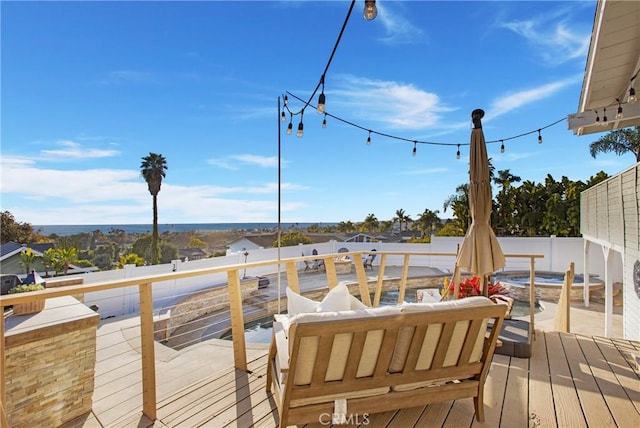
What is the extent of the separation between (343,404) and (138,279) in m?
1.49

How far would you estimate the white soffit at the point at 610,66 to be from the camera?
9.98ft

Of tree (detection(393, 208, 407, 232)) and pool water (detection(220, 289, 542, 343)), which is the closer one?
pool water (detection(220, 289, 542, 343))

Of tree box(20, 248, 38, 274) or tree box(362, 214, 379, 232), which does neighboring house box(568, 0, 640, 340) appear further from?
tree box(362, 214, 379, 232)

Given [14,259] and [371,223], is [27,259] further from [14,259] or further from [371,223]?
[371,223]

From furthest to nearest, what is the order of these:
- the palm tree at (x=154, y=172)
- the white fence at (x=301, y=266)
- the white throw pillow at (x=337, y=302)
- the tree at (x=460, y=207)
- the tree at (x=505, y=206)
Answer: the palm tree at (x=154, y=172) → the tree at (x=460, y=207) → the tree at (x=505, y=206) → the white fence at (x=301, y=266) → the white throw pillow at (x=337, y=302)

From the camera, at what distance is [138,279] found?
6.82 ft

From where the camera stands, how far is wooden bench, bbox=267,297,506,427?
164 centimetres

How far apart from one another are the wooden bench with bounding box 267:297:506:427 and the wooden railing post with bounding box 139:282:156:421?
0.88m

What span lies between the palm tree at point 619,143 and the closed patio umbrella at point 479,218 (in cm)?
1328

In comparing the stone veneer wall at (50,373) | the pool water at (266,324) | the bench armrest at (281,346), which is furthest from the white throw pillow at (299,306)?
the pool water at (266,324)

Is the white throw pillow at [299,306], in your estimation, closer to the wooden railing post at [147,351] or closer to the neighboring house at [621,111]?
the wooden railing post at [147,351]

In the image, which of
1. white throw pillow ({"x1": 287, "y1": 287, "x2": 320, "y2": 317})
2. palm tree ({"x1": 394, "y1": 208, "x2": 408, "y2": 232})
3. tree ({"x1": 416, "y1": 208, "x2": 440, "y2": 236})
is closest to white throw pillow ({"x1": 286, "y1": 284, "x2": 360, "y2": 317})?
white throw pillow ({"x1": 287, "y1": 287, "x2": 320, "y2": 317})

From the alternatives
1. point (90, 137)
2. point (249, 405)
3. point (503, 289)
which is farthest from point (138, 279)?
point (90, 137)

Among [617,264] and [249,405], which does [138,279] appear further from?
[617,264]
